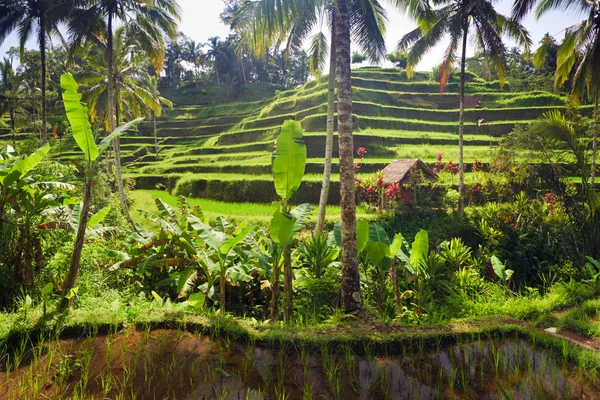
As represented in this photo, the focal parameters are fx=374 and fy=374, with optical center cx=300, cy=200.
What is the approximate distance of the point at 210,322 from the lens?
11.6 feet

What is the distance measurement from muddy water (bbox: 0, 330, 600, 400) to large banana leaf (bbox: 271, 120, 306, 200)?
6.53 ft

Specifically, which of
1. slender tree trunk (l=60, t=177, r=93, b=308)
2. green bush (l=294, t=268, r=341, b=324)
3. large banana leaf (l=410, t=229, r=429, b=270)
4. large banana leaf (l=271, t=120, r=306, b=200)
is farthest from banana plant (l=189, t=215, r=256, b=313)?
large banana leaf (l=410, t=229, r=429, b=270)

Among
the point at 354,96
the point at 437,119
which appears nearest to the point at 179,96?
the point at 354,96

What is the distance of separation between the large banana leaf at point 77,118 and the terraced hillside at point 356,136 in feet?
36.0

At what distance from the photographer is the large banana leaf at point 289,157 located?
14.6 ft

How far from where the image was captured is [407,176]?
482 inches

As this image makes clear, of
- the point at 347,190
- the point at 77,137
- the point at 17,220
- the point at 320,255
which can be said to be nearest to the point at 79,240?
the point at 77,137

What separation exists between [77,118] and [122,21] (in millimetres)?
10069

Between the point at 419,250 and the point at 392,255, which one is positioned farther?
the point at 419,250

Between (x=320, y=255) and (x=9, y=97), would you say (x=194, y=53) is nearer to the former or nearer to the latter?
(x=9, y=97)

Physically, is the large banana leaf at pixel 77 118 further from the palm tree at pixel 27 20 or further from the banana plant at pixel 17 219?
the palm tree at pixel 27 20

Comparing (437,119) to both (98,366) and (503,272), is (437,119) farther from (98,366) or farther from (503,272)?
(98,366)

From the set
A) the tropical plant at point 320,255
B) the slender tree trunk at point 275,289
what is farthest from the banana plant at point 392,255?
the slender tree trunk at point 275,289

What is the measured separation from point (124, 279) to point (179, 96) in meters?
43.6
